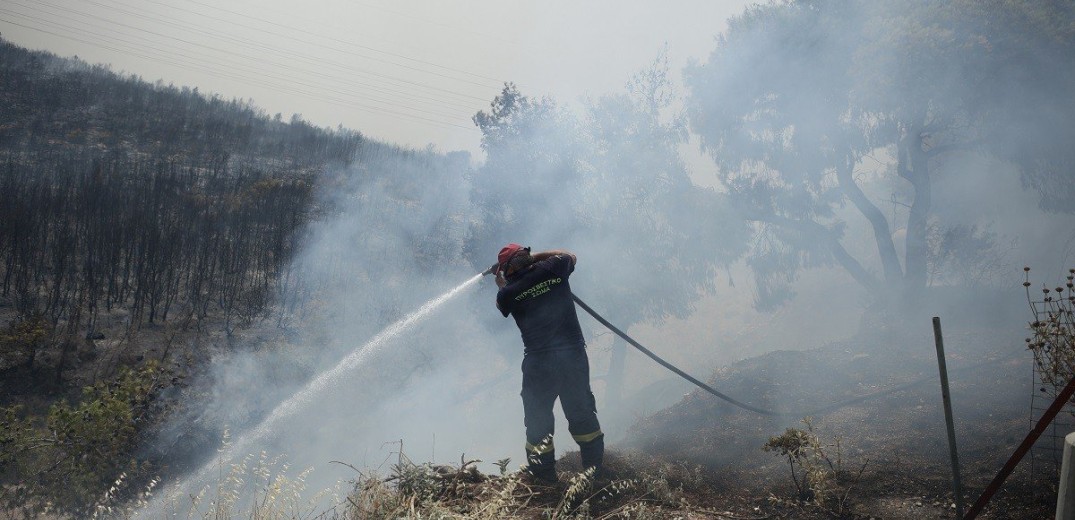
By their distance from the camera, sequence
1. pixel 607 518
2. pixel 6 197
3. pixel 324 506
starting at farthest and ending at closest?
pixel 6 197 → pixel 324 506 → pixel 607 518

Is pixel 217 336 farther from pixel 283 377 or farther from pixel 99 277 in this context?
pixel 99 277

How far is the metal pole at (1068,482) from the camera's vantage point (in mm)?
2107

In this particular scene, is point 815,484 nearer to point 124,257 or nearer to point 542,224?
point 542,224

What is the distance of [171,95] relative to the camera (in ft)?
92.0

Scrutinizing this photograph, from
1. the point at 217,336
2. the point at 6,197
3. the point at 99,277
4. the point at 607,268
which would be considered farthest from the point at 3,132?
the point at 607,268

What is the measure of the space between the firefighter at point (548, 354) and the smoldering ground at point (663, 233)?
15.1ft

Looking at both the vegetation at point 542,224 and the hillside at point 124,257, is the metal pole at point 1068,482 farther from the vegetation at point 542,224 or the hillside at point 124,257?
the hillside at point 124,257

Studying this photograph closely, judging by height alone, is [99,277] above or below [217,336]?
above

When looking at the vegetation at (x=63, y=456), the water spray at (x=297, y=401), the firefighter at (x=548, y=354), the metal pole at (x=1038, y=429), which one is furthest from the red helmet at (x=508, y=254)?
the vegetation at (x=63, y=456)

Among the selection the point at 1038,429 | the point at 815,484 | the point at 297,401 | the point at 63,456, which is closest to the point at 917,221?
the point at 815,484

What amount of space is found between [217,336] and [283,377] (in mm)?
1711

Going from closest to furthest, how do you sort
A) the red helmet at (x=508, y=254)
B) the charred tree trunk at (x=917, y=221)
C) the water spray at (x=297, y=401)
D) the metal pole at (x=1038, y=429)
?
1. the metal pole at (x=1038, y=429)
2. the red helmet at (x=508, y=254)
3. the water spray at (x=297, y=401)
4. the charred tree trunk at (x=917, y=221)

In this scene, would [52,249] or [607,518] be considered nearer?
[607,518]

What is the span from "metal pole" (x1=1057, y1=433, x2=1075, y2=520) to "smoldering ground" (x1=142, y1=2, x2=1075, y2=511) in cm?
631
